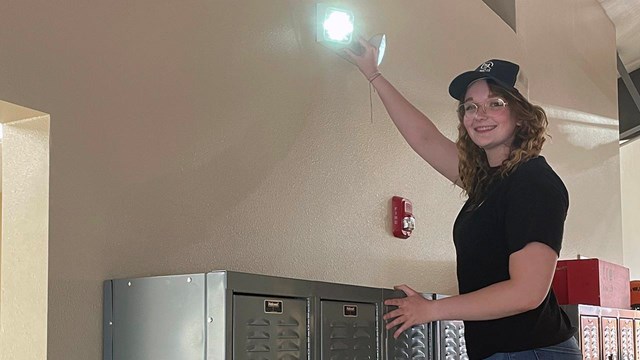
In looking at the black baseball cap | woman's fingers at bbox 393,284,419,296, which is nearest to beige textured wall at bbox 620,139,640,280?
woman's fingers at bbox 393,284,419,296

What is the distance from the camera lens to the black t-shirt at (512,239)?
2.41 metres

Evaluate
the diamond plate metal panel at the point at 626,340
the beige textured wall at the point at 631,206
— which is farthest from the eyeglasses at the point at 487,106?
the beige textured wall at the point at 631,206

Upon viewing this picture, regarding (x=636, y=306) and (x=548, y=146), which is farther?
(x=636, y=306)

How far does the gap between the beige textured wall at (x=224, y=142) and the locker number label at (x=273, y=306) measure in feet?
1.54

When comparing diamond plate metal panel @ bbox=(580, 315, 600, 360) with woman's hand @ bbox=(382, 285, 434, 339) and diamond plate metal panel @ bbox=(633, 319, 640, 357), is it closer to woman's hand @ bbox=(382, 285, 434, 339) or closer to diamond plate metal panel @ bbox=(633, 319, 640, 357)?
diamond plate metal panel @ bbox=(633, 319, 640, 357)

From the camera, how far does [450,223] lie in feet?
15.3

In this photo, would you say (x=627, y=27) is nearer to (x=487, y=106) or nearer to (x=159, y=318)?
(x=487, y=106)

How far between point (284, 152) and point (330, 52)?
1.93 ft

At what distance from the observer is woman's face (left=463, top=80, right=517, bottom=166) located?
8.59 ft

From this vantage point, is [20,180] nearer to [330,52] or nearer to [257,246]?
[257,246]

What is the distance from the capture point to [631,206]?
1378cm

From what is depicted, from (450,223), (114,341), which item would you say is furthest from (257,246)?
(450,223)

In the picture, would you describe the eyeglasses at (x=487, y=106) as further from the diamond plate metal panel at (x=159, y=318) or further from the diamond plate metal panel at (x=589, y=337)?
the diamond plate metal panel at (x=589, y=337)

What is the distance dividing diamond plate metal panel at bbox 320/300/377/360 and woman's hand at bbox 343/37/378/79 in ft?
3.01
